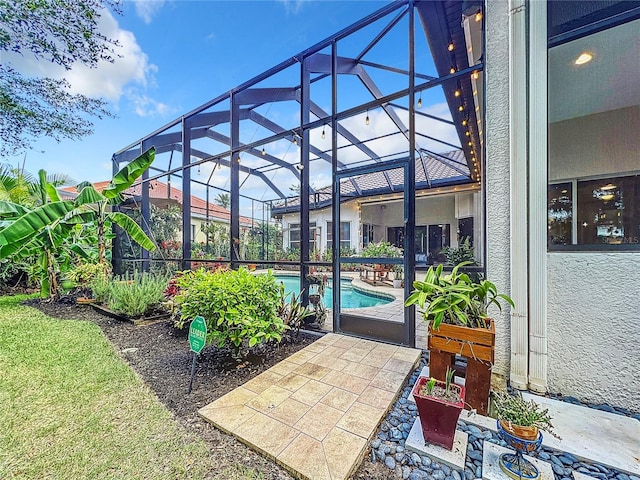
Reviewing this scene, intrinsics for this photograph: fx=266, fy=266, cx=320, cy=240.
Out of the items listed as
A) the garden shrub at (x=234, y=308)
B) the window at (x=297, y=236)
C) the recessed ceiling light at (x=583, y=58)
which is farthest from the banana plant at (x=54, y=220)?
the recessed ceiling light at (x=583, y=58)

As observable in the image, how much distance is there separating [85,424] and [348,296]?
3.59m

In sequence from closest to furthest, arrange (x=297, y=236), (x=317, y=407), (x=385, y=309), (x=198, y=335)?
(x=317, y=407) → (x=198, y=335) → (x=385, y=309) → (x=297, y=236)

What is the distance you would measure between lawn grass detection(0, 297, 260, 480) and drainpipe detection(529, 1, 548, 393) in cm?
295

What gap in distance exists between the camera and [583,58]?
302 cm

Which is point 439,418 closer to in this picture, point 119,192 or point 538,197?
point 538,197

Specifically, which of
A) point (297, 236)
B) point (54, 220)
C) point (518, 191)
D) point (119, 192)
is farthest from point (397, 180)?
point (54, 220)

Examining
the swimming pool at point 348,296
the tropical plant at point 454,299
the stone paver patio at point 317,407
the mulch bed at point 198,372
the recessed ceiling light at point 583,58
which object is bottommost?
the mulch bed at point 198,372

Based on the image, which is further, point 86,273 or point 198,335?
point 86,273

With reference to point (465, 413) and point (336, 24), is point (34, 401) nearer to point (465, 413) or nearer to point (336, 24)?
point (465, 413)

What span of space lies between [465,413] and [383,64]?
524cm

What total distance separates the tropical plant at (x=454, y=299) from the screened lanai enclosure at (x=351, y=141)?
1.38 metres

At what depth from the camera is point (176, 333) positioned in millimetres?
4699

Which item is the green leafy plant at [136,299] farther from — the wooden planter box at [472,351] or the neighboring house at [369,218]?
the wooden planter box at [472,351]

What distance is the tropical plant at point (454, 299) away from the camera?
2320mm
